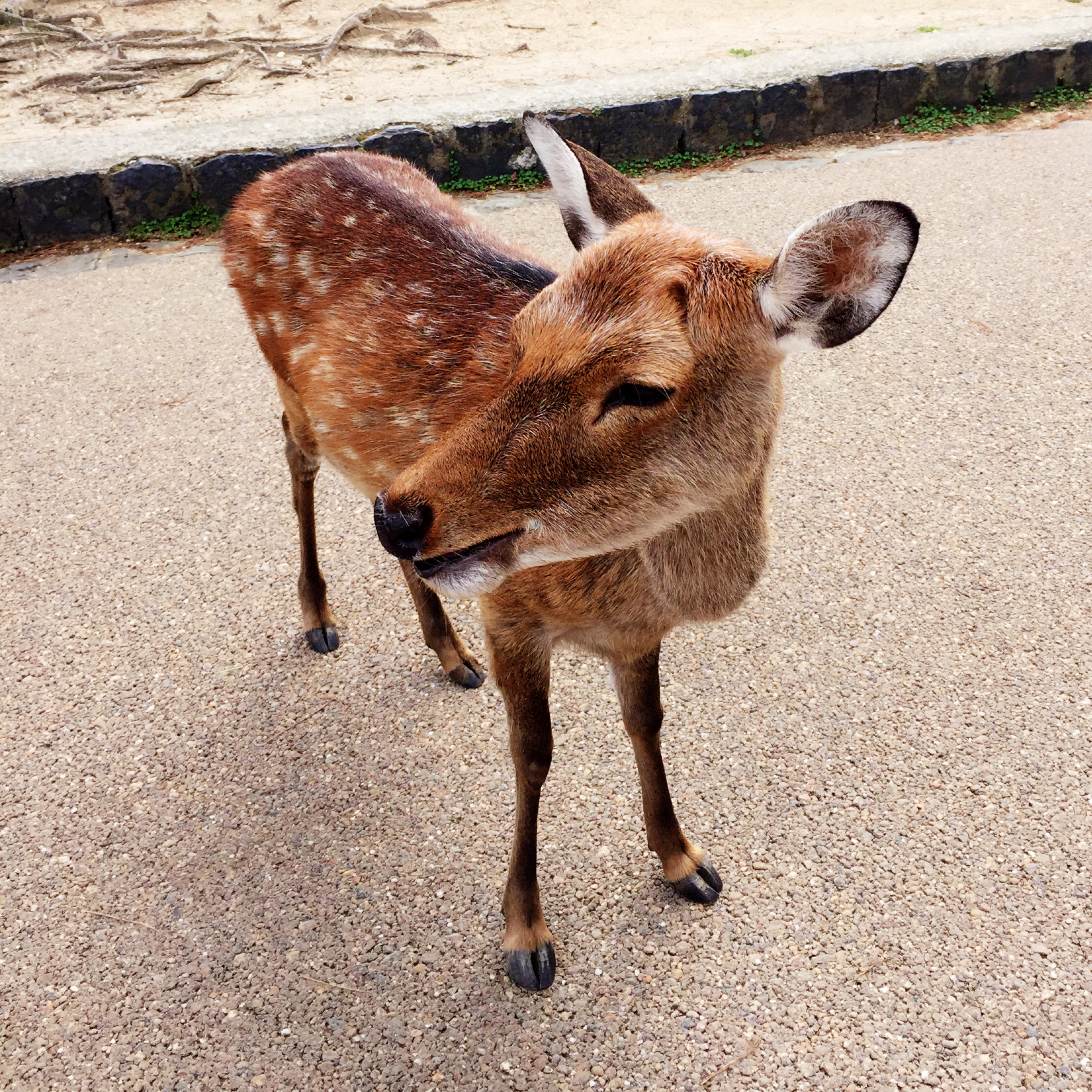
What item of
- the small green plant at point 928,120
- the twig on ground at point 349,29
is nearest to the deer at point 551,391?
the small green plant at point 928,120

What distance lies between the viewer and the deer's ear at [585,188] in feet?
6.99

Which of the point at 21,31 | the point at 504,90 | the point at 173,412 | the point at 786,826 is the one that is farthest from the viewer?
the point at 21,31

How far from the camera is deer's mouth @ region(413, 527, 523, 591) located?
177 centimetres

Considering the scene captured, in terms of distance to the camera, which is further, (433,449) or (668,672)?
(668,672)

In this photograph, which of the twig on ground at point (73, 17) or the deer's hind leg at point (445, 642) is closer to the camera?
the deer's hind leg at point (445, 642)

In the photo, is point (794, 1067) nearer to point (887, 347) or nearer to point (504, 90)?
point (887, 347)

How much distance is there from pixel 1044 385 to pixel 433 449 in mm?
3635

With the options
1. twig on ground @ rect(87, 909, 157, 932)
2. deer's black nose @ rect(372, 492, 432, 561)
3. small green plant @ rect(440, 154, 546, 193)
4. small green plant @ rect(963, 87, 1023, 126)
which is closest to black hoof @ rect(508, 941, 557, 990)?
twig on ground @ rect(87, 909, 157, 932)

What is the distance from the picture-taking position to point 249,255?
2973 millimetres

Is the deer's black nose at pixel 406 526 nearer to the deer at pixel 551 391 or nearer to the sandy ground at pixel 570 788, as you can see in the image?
the deer at pixel 551 391

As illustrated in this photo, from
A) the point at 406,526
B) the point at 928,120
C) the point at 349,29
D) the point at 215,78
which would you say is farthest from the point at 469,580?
the point at 349,29

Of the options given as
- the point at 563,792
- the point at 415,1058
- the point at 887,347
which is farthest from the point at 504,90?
the point at 415,1058

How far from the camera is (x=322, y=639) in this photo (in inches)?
136

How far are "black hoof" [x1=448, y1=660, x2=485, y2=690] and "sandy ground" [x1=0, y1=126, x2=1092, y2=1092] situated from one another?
41 millimetres
